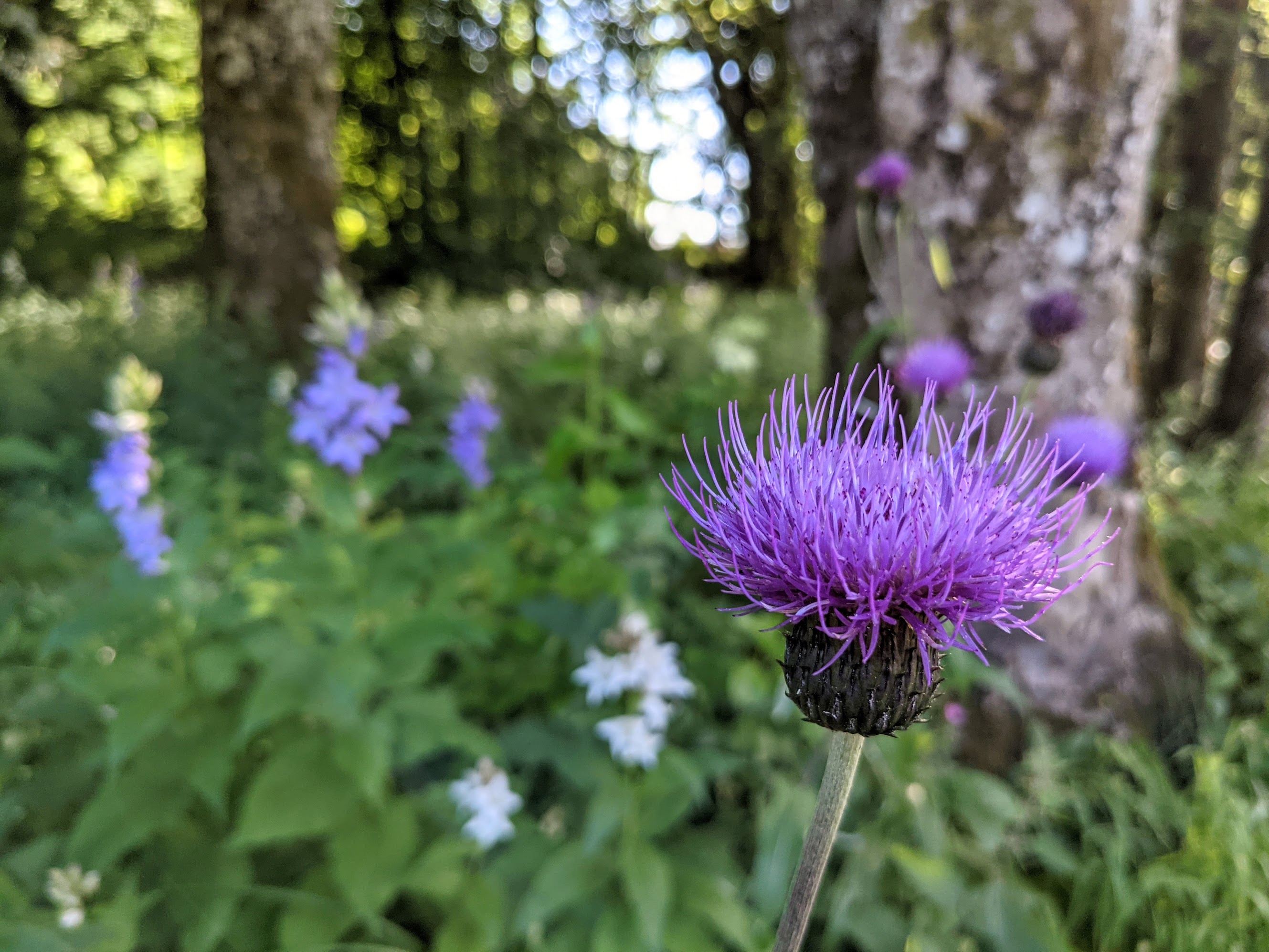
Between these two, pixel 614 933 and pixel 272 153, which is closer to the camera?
pixel 614 933

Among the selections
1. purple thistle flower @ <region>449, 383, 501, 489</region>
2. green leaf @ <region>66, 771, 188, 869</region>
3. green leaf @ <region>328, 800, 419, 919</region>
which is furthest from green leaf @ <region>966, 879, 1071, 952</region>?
purple thistle flower @ <region>449, 383, 501, 489</region>

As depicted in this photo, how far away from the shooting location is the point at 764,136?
998 cm

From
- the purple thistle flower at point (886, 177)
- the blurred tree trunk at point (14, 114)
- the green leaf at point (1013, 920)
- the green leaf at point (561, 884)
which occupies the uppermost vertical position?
the blurred tree trunk at point (14, 114)

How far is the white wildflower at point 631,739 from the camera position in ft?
5.55

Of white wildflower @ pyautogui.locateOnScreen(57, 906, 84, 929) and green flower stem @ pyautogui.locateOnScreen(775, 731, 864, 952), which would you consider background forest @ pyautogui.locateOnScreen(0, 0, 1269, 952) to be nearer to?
white wildflower @ pyautogui.locateOnScreen(57, 906, 84, 929)

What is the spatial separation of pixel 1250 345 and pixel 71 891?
20.1ft

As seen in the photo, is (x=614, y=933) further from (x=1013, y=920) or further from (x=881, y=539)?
(x=881, y=539)

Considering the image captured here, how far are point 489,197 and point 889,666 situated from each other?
35.0 ft

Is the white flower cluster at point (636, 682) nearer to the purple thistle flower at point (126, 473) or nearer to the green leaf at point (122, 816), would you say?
the green leaf at point (122, 816)

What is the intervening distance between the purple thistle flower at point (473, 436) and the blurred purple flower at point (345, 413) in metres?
0.49

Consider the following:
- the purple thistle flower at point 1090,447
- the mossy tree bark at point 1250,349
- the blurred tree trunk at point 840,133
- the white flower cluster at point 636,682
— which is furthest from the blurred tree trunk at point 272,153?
the mossy tree bark at point 1250,349

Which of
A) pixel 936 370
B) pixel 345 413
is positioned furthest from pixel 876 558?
pixel 345 413

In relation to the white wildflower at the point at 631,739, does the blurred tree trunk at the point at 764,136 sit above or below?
above

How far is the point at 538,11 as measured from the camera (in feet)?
32.0
